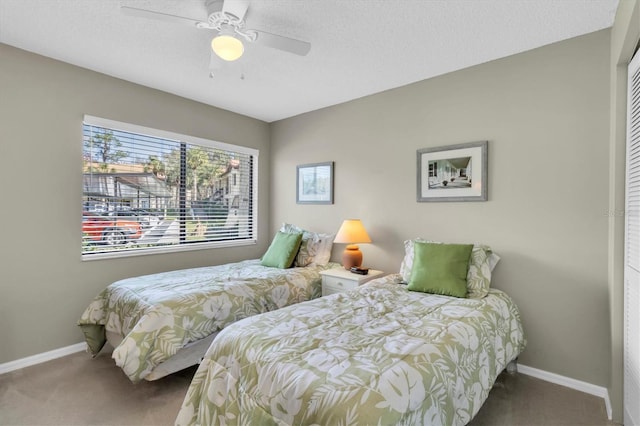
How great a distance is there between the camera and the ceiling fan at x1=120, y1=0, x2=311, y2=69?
1.88m

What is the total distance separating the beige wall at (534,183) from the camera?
235cm

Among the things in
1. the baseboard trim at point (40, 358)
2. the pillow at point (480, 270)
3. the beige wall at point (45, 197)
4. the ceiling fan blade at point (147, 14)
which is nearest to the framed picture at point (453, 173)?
the pillow at point (480, 270)

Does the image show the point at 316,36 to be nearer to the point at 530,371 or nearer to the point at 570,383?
the point at 530,371

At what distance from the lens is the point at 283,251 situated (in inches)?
142

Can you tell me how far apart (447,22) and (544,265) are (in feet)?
6.38

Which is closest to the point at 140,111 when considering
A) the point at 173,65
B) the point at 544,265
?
the point at 173,65

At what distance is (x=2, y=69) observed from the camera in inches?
102

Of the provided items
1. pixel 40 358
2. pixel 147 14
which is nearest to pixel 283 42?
pixel 147 14

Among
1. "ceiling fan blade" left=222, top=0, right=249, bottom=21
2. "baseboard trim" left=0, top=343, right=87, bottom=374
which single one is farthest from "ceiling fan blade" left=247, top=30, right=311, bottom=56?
"baseboard trim" left=0, top=343, right=87, bottom=374

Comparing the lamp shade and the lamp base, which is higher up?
the lamp shade

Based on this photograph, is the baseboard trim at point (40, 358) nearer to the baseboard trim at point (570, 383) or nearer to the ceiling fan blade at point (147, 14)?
the ceiling fan blade at point (147, 14)

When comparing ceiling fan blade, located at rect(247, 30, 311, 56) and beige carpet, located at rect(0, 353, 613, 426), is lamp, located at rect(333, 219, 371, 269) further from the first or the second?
ceiling fan blade, located at rect(247, 30, 311, 56)

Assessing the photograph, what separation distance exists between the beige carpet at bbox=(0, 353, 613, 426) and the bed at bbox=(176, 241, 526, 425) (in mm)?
346

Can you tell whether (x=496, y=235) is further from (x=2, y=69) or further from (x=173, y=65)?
(x=2, y=69)
